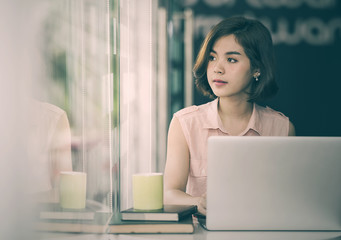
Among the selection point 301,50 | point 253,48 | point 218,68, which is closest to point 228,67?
point 218,68

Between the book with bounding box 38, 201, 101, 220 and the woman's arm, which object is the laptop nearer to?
the book with bounding box 38, 201, 101, 220

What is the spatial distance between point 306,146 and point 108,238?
0.64 m

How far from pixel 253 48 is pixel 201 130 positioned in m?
0.61

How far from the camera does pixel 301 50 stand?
2.66m

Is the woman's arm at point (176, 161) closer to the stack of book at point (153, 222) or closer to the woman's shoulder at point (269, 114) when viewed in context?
the woman's shoulder at point (269, 114)

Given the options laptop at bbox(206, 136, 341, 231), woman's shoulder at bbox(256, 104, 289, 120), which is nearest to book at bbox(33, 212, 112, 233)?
laptop at bbox(206, 136, 341, 231)

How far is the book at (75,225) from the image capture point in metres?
0.74

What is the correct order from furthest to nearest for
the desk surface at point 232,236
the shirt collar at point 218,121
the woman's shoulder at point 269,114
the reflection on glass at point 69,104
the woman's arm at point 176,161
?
the woman's shoulder at point 269,114 < the shirt collar at point 218,121 < the woman's arm at point 176,161 < the desk surface at point 232,236 < the reflection on glass at point 69,104

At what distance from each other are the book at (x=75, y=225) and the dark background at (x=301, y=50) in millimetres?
1528

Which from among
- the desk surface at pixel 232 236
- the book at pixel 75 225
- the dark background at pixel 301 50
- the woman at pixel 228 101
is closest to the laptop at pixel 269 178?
the desk surface at pixel 232 236

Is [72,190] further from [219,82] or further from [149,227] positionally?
[219,82]

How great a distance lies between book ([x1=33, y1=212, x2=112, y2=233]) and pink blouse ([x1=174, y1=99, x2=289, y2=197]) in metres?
0.94

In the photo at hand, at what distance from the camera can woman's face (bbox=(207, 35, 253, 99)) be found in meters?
Answer: 2.33

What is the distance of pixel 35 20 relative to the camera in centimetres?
69
